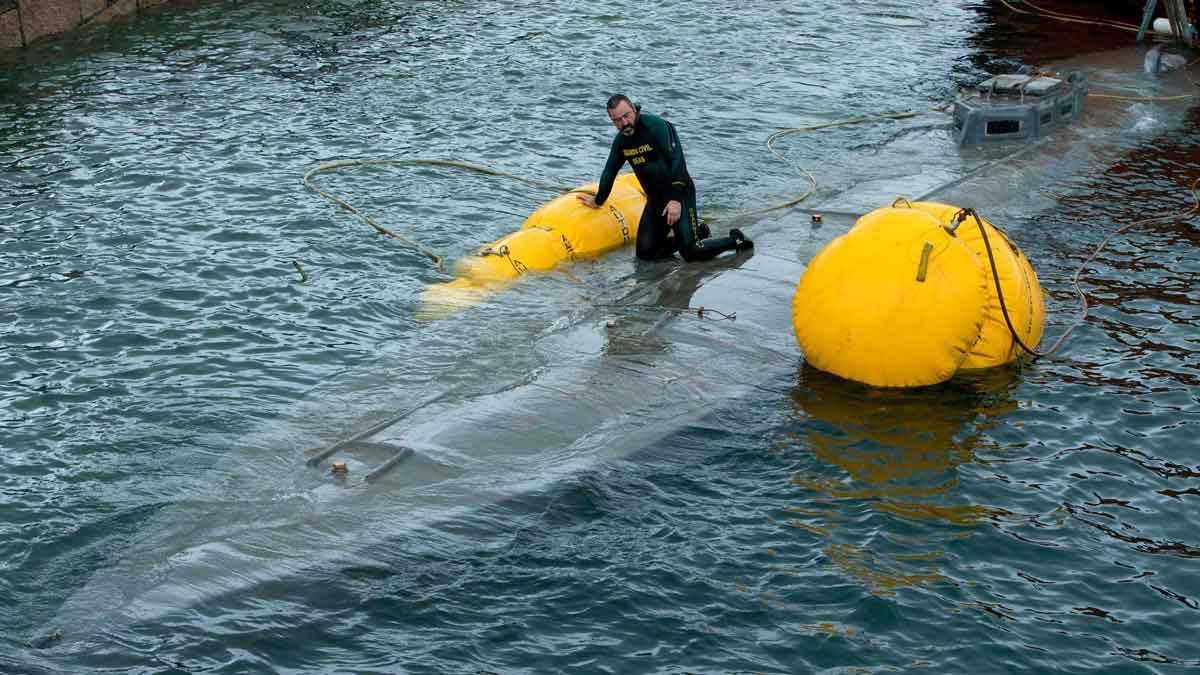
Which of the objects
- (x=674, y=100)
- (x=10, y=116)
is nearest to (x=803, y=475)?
(x=674, y=100)

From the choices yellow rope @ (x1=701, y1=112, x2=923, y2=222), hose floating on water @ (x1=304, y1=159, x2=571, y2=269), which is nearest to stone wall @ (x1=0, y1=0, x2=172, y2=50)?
hose floating on water @ (x1=304, y1=159, x2=571, y2=269)

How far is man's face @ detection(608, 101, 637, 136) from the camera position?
41.5 ft

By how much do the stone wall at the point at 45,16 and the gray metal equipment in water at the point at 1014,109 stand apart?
1575cm

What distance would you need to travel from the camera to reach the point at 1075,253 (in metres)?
14.3

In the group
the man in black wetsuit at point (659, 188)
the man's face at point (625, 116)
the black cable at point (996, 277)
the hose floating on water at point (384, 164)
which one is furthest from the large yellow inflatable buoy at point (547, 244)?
the black cable at point (996, 277)

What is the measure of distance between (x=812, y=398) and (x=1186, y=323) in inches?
171

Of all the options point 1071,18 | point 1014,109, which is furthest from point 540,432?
point 1071,18

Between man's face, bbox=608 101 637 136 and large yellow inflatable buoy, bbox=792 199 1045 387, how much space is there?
2.78 m

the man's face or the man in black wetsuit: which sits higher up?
the man's face

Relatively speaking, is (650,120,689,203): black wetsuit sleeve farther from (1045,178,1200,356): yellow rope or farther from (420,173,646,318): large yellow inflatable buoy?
(1045,178,1200,356): yellow rope

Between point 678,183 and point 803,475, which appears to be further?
point 678,183

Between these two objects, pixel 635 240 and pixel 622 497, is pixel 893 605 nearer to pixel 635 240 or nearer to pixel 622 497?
pixel 622 497

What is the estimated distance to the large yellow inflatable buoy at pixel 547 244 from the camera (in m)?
12.8

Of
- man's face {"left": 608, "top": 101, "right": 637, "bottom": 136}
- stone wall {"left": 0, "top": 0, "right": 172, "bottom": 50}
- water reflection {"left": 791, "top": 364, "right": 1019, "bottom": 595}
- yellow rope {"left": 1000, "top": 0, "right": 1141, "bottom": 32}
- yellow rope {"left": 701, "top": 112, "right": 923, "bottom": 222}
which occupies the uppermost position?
stone wall {"left": 0, "top": 0, "right": 172, "bottom": 50}
